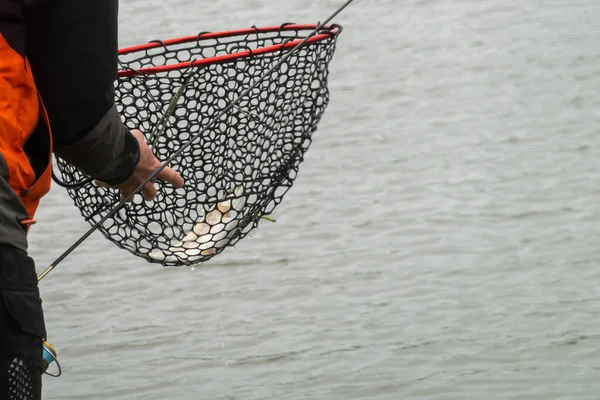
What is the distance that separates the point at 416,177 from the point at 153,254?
128 inches

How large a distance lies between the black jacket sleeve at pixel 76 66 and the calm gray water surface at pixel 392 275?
199 centimetres

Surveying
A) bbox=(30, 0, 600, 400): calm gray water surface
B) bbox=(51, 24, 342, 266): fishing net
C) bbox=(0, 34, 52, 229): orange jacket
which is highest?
bbox=(0, 34, 52, 229): orange jacket

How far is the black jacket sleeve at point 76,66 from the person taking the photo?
2.00 meters

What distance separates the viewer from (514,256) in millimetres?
5051

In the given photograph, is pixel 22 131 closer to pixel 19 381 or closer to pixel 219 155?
pixel 19 381

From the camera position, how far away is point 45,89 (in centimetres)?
207

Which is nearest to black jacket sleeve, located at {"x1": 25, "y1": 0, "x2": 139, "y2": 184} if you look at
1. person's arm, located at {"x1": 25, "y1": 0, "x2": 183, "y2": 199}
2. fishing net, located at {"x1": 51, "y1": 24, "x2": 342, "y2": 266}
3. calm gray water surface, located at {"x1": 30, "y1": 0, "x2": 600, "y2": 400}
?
person's arm, located at {"x1": 25, "y1": 0, "x2": 183, "y2": 199}

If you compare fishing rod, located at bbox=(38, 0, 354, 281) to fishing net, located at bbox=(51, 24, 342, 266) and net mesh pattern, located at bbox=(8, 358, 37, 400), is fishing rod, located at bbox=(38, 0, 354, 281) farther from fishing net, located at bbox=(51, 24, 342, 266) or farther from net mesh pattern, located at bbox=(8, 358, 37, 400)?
net mesh pattern, located at bbox=(8, 358, 37, 400)

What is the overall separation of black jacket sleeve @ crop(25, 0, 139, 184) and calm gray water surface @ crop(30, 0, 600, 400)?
6.54 ft

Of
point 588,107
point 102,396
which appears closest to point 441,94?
point 588,107

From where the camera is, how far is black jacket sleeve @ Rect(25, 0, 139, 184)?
1996 millimetres

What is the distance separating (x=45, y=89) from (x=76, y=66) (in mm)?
82

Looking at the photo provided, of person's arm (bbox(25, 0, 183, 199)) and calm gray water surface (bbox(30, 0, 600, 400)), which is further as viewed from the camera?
calm gray water surface (bbox(30, 0, 600, 400))

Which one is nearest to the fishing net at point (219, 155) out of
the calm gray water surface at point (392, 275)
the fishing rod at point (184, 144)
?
the fishing rod at point (184, 144)
